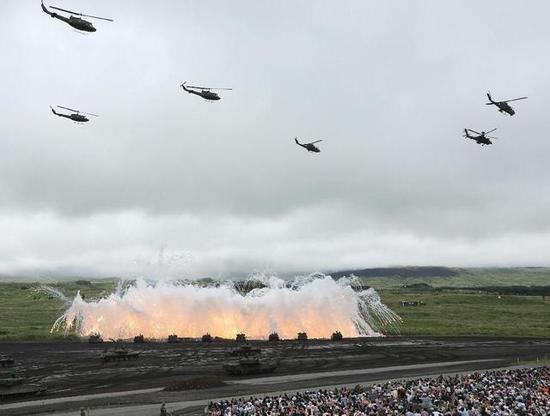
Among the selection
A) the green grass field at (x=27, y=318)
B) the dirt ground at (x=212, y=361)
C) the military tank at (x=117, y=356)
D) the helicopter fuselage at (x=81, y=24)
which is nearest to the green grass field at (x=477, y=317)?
the dirt ground at (x=212, y=361)

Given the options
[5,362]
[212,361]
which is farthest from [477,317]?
[5,362]

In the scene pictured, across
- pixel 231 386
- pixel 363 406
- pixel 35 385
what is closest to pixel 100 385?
pixel 35 385

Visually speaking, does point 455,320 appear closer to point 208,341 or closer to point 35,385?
point 208,341

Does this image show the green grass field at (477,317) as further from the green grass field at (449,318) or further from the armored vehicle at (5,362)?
the armored vehicle at (5,362)

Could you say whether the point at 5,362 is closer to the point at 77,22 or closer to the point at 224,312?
the point at 77,22

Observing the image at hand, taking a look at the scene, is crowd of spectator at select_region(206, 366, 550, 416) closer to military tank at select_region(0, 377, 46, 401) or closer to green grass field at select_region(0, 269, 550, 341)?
military tank at select_region(0, 377, 46, 401)
